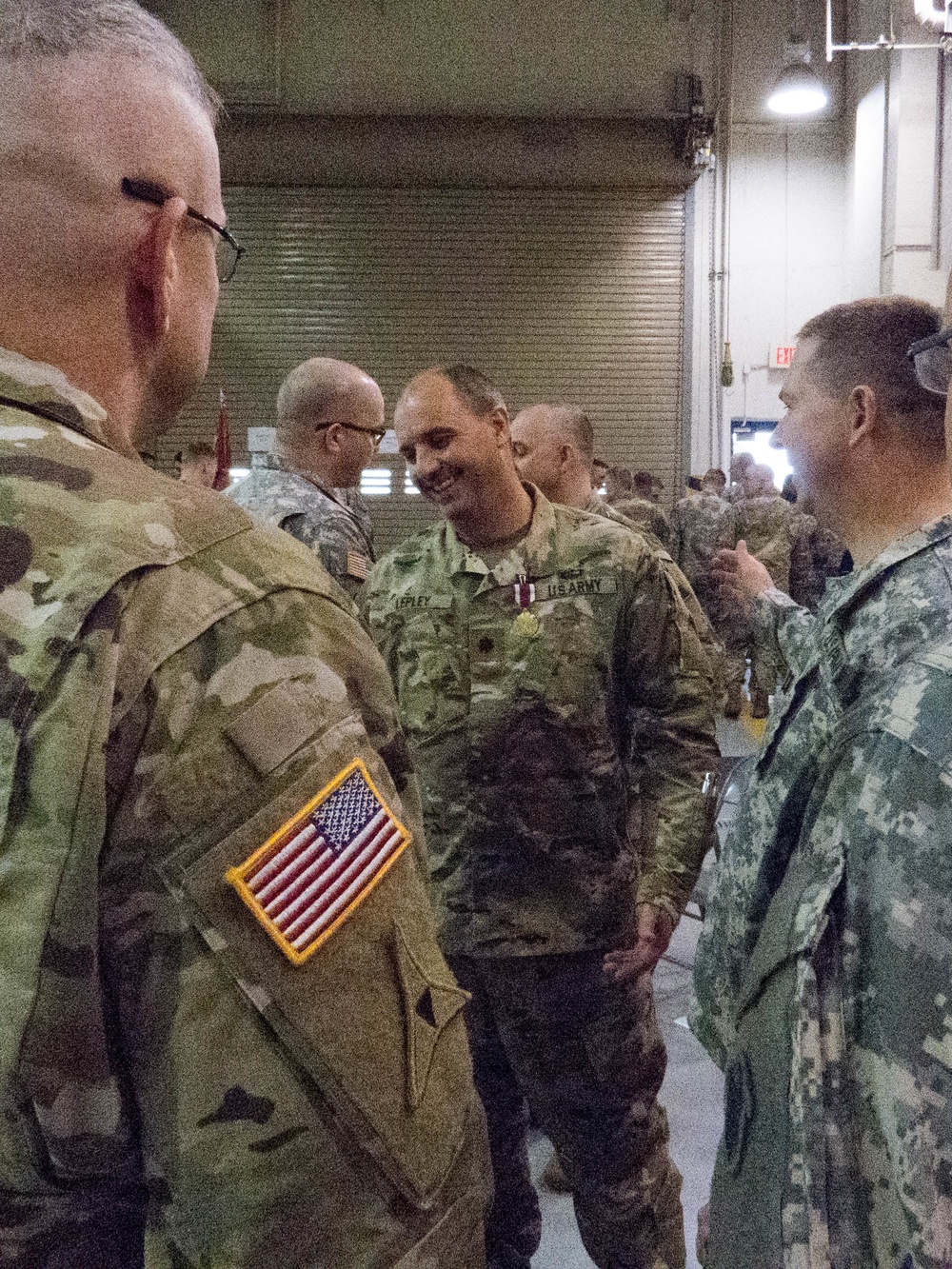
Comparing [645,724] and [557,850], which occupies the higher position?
[645,724]

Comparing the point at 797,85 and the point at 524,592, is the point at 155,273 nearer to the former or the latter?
the point at 524,592

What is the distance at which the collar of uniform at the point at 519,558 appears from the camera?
2318 mm

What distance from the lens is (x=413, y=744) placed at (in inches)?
89.7

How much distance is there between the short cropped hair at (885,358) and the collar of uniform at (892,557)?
20cm

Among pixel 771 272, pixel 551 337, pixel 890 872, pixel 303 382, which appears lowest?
pixel 890 872

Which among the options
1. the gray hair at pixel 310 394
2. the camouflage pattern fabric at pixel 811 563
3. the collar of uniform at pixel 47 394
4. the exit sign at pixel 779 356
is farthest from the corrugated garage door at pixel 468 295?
the collar of uniform at pixel 47 394

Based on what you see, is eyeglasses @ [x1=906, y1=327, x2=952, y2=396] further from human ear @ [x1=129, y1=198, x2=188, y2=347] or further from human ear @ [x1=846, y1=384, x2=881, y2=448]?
human ear @ [x1=129, y1=198, x2=188, y2=347]

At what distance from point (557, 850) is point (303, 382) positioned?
6.20ft

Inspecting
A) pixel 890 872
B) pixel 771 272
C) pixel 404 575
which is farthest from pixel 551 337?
pixel 890 872

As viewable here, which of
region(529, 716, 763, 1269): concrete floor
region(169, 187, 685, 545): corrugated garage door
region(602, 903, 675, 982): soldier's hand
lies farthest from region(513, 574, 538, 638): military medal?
region(169, 187, 685, 545): corrugated garage door

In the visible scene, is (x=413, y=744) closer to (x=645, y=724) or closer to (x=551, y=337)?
(x=645, y=724)

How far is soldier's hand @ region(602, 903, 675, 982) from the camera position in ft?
7.11

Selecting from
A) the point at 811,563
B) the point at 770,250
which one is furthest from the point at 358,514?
the point at 770,250

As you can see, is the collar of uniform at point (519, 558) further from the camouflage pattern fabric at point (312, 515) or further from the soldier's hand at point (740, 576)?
the camouflage pattern fabric at point (312, 515)
